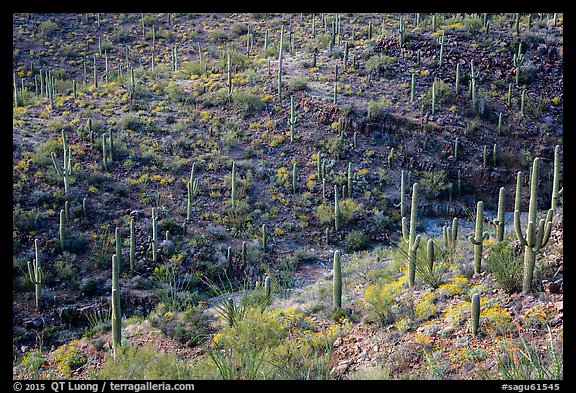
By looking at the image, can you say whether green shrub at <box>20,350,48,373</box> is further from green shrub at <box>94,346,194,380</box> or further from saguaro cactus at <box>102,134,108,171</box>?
saguaro cactus at <box>102,134,108,171</box>

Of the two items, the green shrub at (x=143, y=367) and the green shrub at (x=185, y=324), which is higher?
the green shrub at (x=143, y=367)

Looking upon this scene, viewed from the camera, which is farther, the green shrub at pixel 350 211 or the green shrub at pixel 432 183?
the green shrub at pixel 432 183

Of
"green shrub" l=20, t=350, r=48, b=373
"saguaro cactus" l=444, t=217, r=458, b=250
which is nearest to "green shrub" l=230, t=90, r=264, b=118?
"saguaro cactus" l=444, t=217, r=458, b=250

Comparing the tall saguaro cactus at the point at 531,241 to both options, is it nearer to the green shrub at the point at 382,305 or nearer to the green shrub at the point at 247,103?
the green shrub at the point at 382,305

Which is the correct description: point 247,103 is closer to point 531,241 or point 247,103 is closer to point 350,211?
point 350,211

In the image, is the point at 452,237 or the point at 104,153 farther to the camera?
the point at 104,153

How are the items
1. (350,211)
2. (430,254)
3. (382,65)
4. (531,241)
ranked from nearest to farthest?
1. (531,241)
2. (430,254)
3. (350,211)
4. (382,65)

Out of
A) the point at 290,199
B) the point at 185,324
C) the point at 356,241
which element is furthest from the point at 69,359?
the point at 290,199

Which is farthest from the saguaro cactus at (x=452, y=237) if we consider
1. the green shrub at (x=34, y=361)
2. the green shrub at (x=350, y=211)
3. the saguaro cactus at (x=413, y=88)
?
the saguaro cactus at (x=413, y=88)

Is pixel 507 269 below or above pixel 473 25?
below
